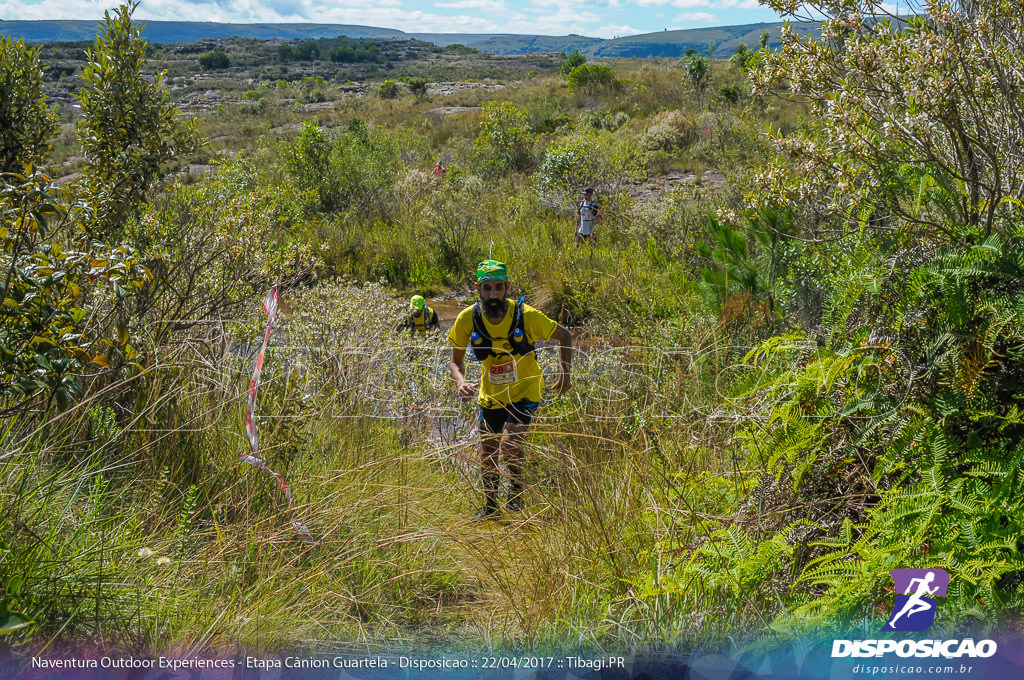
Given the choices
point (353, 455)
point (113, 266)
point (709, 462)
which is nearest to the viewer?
point (113, 266)

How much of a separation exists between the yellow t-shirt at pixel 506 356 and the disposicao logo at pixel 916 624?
250cm

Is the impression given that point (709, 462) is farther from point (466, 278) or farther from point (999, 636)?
point (466, 278)

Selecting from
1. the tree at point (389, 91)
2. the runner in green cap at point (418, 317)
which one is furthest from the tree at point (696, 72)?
the tree at point (389, 91)

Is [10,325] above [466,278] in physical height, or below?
above

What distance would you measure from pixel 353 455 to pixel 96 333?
4.41 ft

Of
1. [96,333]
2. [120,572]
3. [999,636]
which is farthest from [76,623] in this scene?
[999,636]

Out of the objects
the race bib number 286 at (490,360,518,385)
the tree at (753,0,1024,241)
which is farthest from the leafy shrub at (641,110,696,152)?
the race bib number 286 at (490,360,518,385)

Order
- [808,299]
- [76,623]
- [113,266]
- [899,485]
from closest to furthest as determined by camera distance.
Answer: [76,623] → [899,485] → [113,266] → [808,299]

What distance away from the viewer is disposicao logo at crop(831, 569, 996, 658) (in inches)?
74.6

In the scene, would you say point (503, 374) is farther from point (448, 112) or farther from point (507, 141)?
point (448, 112)

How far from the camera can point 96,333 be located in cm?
333

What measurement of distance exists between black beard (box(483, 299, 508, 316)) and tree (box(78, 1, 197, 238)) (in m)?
2.47

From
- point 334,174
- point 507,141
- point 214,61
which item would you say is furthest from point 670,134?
point 214,61

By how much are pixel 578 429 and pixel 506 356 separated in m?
0.64
